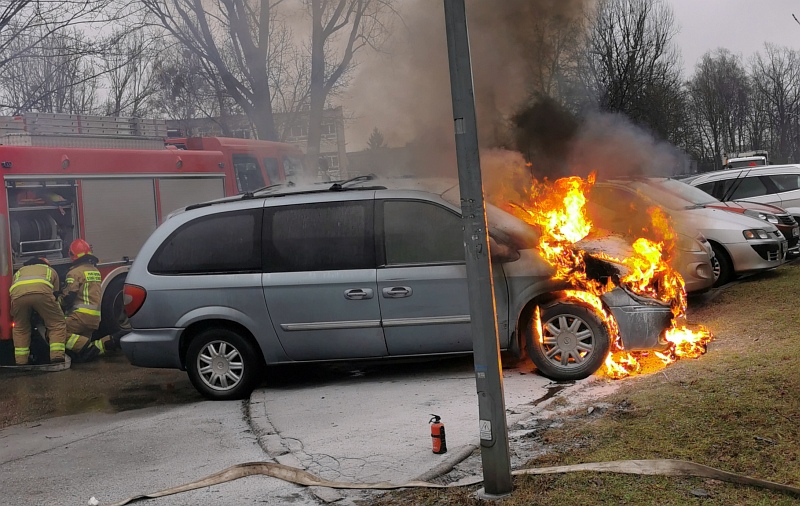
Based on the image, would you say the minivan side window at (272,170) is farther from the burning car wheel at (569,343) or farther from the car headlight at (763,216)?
the burning car wheel at (569,343)

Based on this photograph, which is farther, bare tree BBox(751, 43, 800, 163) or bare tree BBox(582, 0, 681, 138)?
bare tree BBox(751, 43, 800, 163)

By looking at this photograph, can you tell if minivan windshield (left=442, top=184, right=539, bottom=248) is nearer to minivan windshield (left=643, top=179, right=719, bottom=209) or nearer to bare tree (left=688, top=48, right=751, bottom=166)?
minivan windshield (left=643, top=179, right=719, bottom=209)

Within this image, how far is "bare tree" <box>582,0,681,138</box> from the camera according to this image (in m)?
14.1

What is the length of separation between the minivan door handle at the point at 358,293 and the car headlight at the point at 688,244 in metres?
4.01

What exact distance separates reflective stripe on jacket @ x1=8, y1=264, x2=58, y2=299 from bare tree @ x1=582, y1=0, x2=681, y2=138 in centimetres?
830

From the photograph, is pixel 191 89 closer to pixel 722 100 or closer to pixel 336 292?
pixel 336 292

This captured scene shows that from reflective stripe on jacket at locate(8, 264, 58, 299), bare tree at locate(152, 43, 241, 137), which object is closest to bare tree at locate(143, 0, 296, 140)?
bare tree at locate(152, 43, 241, 137)

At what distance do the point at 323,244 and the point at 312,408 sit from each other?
1435 millimetres

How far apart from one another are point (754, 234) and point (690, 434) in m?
6.59

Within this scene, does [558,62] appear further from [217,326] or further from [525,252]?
[217,326]

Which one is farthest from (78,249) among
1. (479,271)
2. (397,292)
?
(479,271)

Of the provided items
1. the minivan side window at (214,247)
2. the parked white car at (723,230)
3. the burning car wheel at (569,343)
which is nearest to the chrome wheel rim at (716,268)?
the parked white car at (723,230)

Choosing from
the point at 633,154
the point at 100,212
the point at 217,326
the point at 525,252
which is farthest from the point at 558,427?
the point at 100,212

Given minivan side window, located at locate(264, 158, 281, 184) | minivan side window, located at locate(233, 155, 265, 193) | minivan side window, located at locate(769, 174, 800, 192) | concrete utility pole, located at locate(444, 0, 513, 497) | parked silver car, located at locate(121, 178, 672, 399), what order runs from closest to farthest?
concrete utility pole, located at locate(444, 0, 513, 497), parked silver car, located at locate(121, 178, 672, 399), minivan side window, located at locate(233, 155, 265, 193), minivan side window, located at locate(264, 158, 281, 184), minivan side window, located at locate(769, 174, 800, 192)
